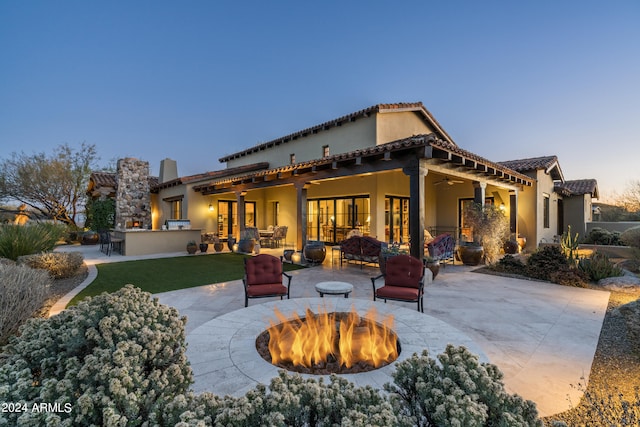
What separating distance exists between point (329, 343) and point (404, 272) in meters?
2.31

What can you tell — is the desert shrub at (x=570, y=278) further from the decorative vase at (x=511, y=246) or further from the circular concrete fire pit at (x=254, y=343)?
the circular concrete fire pit at (x=254, y=343)

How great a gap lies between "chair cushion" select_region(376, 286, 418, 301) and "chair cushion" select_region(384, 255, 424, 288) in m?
0.13

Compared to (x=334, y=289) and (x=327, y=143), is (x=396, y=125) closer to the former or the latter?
(x=327, y=143)

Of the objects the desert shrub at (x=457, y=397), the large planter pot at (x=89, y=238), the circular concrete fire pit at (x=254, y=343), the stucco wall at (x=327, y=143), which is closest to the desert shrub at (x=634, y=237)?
the stucco wall at (x=327, y=143)

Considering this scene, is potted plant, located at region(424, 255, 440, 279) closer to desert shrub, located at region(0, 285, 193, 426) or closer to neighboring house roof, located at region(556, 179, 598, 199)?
desert shrub, located at region(0, 285, 193, 426)

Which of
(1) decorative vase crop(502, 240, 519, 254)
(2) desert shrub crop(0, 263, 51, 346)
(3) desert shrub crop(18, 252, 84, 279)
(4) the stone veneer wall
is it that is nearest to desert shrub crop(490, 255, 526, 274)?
(1) decorative vase crop(502, 240, 519, 254)

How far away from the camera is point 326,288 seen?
4711mm

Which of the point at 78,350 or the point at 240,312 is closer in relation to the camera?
the point at 78,350

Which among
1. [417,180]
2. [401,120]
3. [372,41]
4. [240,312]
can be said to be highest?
[372,41]

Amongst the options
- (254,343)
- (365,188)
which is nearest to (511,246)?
(365,188)

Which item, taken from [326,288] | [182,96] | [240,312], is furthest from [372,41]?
[182,96]

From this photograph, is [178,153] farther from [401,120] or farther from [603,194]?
[603,194]

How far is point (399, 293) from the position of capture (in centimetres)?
446

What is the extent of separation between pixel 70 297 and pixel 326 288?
17.3 ft
